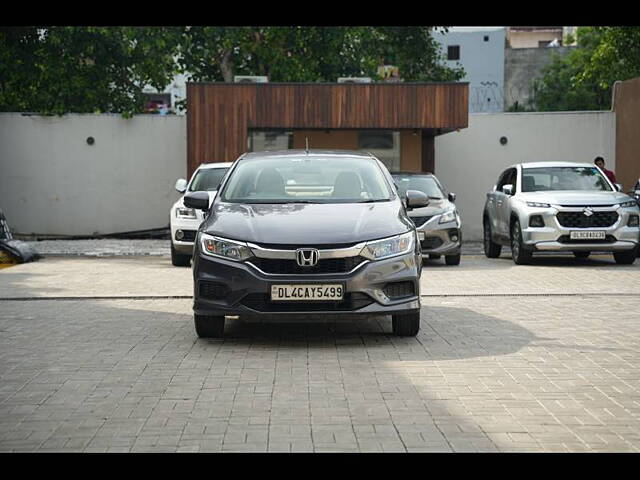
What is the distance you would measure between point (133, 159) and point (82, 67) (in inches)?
303

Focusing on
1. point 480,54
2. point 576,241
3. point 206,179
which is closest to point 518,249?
point 576,241

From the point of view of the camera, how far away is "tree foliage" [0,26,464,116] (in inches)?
1423

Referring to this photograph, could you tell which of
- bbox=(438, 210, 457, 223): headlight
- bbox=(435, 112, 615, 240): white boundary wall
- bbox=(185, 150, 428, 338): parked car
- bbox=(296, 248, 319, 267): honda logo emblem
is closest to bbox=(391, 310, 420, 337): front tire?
bbox=(185, 150, 428, 338): parked car

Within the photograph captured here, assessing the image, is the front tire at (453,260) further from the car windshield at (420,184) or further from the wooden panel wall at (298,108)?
the wooden panel wall at (298,108)

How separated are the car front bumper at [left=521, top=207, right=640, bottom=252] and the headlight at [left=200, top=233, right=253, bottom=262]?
10.3 m

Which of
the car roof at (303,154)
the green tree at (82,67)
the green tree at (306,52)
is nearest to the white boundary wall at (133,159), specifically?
the green tree at (82,67)

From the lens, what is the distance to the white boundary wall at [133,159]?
30.4 meters

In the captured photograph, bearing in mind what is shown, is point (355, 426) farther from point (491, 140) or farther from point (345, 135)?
point (491, 140)

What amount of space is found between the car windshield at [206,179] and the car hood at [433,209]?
10.8ft

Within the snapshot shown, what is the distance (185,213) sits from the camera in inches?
775

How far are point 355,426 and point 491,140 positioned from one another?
81.3 ft

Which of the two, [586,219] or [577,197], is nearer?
[586,219]

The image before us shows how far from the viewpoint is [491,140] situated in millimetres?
30922

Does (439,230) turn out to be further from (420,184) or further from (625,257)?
(625,257)
